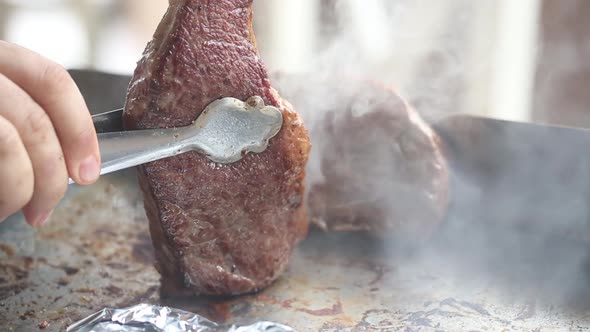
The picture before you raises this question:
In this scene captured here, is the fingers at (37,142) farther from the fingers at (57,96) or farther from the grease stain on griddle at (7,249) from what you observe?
the grease stain on griddle at (7,249)

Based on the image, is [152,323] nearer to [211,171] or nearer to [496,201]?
[211,171]

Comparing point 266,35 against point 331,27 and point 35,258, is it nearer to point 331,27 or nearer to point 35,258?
point 331,27

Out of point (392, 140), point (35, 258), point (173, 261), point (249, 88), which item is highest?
point (249, 88)

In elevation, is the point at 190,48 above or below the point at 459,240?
above

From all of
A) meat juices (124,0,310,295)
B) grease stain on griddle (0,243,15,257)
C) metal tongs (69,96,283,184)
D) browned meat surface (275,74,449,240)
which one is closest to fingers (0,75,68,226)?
metal tongs (69,96,283,184)

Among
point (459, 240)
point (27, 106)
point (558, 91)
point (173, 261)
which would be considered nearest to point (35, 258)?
point (173, 261)

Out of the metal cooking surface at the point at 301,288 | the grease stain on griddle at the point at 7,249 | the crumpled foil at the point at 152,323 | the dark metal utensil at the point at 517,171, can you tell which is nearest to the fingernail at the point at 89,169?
the crumpled foil at the point at 152,323

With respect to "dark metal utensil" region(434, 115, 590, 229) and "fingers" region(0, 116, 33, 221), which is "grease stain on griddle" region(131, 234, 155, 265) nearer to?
"fingers" region(0, 116, 33, 221)
